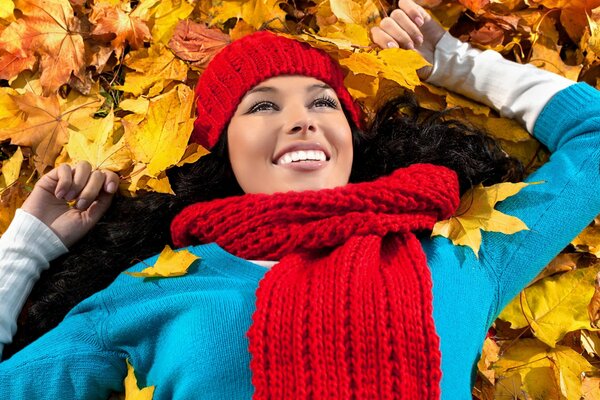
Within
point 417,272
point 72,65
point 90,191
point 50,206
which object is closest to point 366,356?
point 417,272

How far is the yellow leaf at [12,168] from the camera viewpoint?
1.89 meters

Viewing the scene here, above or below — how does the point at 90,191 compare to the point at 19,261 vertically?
above

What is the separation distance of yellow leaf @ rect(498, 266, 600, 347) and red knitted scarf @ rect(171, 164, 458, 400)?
0.48 metres

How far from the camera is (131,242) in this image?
1.73 meters

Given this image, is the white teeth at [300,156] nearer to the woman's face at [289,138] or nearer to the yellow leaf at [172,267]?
the woman's face at [289,138]

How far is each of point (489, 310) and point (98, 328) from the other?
923 mm

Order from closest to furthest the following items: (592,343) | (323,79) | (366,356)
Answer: (366,356)
(323,79)
(592,343)

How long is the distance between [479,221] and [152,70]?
43.1 inches

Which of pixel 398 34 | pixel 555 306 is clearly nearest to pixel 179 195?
pixel 398 34

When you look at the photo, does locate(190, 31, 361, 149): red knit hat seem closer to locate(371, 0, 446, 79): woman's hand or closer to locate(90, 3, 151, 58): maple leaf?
locate(371, 0, 446, 79): woman's hand

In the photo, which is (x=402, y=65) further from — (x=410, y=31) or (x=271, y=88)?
(x=271, y=88)

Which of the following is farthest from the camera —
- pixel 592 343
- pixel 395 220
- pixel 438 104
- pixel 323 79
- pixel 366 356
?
pixel 438 104

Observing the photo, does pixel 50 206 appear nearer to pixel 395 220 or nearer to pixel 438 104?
pixel 395 220

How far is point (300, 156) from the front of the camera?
1517mm
